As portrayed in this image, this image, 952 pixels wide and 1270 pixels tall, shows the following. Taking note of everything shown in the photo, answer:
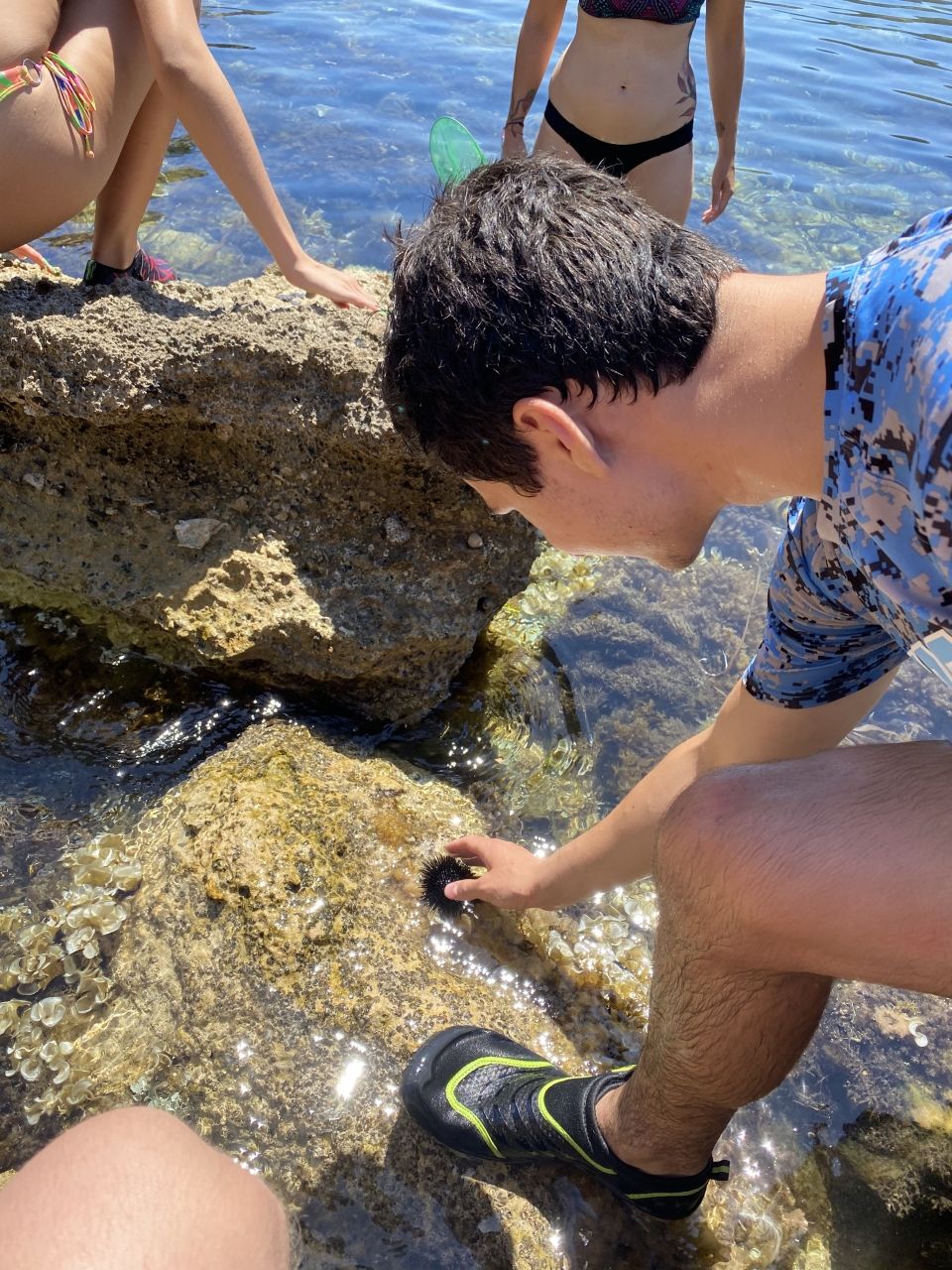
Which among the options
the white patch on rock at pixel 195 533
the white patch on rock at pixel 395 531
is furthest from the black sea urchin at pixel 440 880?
the white patch on rock at pixel 195 533

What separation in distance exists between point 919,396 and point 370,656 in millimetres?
1662

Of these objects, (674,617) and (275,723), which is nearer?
(275,723)

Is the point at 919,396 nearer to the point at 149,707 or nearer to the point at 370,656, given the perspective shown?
the point at 370,656

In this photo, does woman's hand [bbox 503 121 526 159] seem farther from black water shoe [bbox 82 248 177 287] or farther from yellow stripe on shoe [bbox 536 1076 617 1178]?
yellow stripe on shoe [bbox 536 1076 617 1178]

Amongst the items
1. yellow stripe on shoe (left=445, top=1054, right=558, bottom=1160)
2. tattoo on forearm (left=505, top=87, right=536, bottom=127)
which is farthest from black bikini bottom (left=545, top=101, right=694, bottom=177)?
yellow stripe on shoe (left=445, top=1054, right=558, bottom=1160)

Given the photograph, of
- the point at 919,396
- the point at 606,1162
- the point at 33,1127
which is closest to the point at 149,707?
the point at 33,1127

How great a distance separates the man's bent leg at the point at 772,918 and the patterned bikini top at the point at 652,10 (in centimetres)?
336

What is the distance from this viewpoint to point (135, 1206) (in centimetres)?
111

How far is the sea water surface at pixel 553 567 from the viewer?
2.45 m

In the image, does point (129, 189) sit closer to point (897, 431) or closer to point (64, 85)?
point (64, 85)

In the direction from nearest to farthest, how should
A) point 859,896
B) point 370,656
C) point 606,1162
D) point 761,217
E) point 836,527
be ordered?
point 859,896 → point 836,527 → point 606,1162 → point 370,656 → point 761,217

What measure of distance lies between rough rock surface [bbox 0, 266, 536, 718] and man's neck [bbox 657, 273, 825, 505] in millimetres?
1161

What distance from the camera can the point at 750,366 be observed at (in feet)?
4.80

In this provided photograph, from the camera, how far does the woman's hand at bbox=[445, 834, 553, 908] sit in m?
Answer: 2.19
